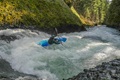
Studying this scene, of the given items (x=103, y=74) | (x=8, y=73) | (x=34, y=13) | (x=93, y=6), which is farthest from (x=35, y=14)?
(x=93, y=6)

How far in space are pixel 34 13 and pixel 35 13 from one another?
160 mm

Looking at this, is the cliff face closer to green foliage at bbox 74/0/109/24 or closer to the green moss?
the green moss

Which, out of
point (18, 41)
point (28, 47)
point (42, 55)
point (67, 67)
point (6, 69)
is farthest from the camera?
point (18, 41)

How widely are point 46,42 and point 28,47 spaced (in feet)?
5.41

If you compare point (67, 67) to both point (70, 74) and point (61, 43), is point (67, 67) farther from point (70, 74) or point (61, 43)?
point (61, 43)

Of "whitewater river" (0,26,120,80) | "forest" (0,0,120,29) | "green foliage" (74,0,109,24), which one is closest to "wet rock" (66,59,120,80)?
"whitewater river" (0,26,120,80)

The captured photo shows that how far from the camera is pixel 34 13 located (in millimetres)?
19531

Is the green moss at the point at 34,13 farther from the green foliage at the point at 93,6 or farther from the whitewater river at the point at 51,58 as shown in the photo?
the green foliage at the point at 93,6

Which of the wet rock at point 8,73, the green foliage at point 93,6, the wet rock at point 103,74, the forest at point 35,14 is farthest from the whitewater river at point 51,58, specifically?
the green foliage at point 93,6

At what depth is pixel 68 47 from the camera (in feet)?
48.1

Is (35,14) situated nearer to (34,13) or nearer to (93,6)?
(34,13)

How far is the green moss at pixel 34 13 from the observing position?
1670 cm

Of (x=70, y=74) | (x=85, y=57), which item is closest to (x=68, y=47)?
(x=85, y=57)

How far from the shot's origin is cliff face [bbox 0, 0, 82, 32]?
54.7 ft
